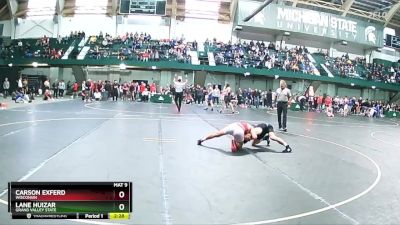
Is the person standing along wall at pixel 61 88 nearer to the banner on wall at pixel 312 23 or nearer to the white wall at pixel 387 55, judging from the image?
the banner on wall at pixel 312 23

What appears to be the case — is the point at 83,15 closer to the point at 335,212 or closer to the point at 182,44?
the point at 182,44

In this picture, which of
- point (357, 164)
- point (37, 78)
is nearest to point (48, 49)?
point (37, 78)

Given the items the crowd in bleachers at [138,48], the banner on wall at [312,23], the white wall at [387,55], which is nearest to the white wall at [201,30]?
the crowd in bleachers at [138,48]

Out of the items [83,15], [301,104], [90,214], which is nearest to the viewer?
[90,214]

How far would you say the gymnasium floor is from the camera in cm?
416

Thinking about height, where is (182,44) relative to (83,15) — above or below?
below

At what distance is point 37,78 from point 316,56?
28345mm

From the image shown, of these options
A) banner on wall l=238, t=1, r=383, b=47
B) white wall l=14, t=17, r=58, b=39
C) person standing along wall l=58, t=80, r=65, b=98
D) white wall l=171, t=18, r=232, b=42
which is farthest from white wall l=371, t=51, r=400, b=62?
white wall l=14, t=17, r=58, b=39

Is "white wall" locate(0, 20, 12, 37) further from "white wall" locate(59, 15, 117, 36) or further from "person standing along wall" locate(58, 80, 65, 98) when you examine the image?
"person standing along wall" locate(58, 80, 65, 98)

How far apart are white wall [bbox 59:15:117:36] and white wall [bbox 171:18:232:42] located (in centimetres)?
638

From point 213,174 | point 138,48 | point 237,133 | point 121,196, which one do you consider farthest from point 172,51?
point 121,196

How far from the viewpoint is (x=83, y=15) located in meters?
37.1
